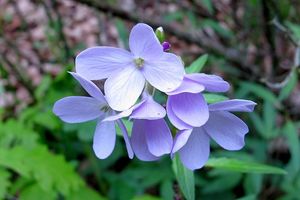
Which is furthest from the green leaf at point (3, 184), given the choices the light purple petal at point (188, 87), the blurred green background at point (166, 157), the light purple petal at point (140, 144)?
the light purple petal at point (188, 87)

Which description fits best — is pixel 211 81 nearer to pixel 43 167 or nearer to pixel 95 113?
pixel 95 113

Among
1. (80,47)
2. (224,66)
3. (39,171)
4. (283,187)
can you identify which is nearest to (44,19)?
(80,47)

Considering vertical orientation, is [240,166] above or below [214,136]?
below

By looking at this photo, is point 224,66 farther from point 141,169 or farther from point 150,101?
point 150,101

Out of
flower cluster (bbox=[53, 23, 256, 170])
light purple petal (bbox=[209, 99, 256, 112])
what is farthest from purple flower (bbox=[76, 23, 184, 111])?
light purple petal (bbox=[209, 99, 256, 112])

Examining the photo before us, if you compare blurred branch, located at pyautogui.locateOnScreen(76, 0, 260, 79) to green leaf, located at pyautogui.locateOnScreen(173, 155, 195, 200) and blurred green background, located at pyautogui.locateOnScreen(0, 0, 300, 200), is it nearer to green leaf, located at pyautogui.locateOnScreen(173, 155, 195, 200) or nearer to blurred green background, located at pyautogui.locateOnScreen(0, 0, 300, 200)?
blurred green background, located at pyautogui.locateOnScreen(0, 0, 300, 200)

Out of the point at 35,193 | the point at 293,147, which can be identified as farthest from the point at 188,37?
the point at 35,193
